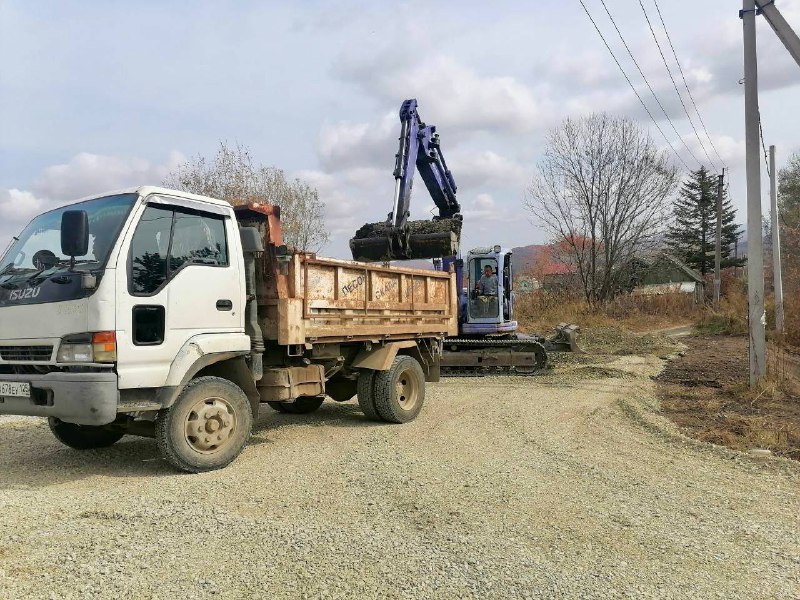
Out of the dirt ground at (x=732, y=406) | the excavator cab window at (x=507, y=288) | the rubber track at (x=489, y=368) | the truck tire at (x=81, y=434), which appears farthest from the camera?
the excavator cab window at (x=507, y=288)

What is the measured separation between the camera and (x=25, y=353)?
5289 millimetres

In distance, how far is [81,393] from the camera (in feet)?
15.9

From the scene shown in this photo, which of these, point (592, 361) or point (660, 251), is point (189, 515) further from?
point (660, 251)

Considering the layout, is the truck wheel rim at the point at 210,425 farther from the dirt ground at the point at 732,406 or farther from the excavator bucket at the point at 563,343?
the excavator bucket at the point at 563,343

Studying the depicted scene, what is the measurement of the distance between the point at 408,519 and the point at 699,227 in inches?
2164

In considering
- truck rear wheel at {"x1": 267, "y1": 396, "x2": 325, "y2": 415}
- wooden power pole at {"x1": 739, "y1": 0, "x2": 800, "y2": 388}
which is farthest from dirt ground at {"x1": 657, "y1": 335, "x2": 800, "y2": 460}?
truck rear wheel at {"x1": 267, "y1": 396, "x2": 325, "y2": 415}

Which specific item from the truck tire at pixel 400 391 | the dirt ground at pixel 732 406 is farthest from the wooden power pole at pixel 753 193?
the truck tire at pixel 400 391

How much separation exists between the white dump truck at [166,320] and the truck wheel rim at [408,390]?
4.02 feet

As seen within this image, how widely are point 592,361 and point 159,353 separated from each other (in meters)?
13.2

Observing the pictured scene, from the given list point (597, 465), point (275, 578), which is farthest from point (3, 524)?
point (597, 465)

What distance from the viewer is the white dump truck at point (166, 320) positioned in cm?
500

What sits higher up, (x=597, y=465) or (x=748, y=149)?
(x=748, y=149)

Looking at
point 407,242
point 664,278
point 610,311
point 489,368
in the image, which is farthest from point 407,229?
point 664,278

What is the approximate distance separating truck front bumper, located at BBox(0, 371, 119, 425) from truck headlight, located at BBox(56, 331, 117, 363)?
0.12 meters
